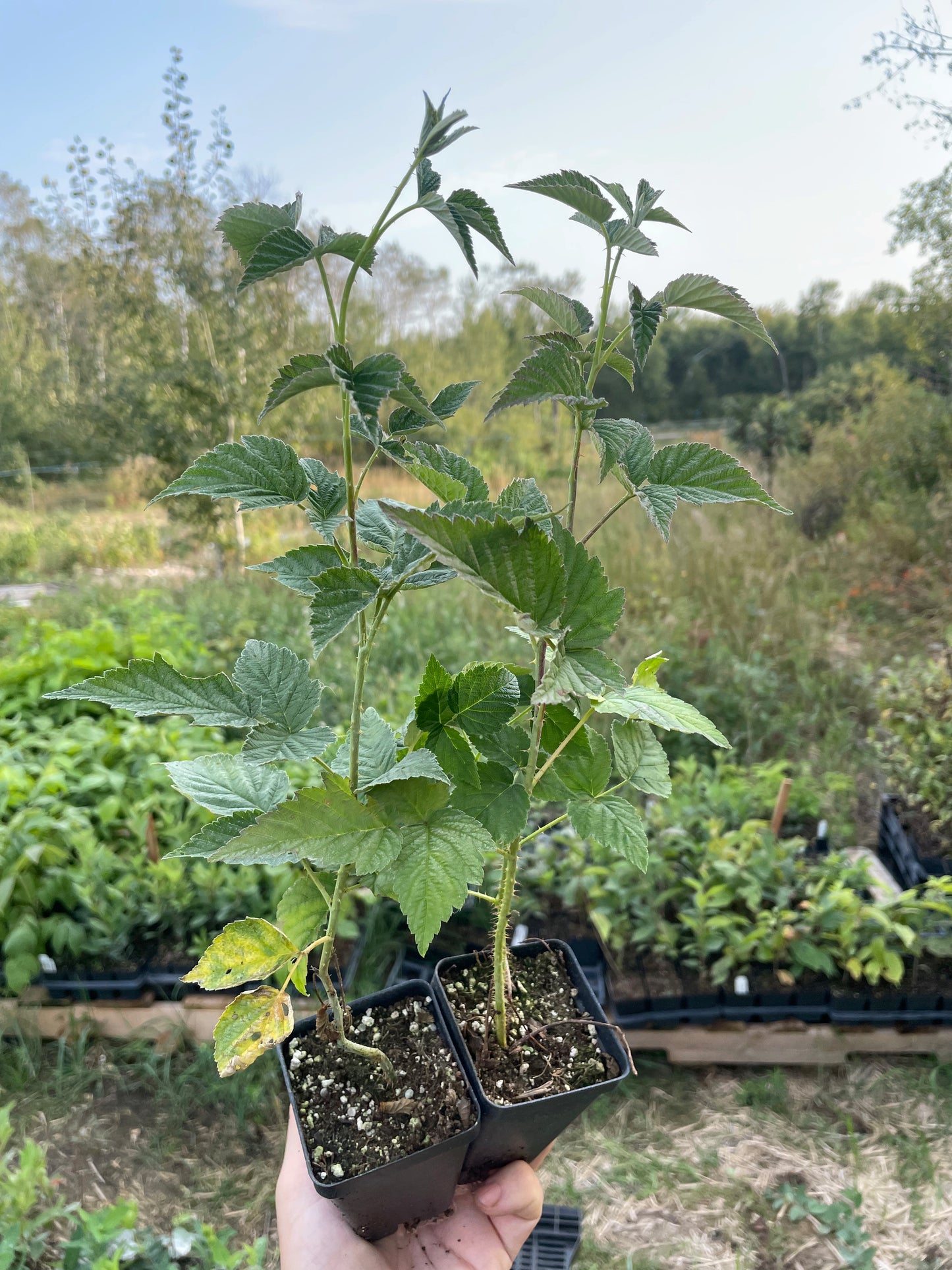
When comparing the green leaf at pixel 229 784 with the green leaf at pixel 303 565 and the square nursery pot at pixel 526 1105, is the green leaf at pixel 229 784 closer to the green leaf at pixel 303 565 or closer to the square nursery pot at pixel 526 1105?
the green leaf at pixel 303 565

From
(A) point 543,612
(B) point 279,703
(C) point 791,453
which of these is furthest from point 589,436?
(C) point 791,453

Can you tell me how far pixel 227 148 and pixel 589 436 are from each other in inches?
256

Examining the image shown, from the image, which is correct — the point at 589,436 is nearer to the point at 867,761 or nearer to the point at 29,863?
the point at 29,863

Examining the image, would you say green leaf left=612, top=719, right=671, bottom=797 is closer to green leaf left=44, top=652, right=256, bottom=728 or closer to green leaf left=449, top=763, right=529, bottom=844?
green leaf left=449, top=763, right=529, bottom=844

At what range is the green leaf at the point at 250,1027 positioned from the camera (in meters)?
0.64

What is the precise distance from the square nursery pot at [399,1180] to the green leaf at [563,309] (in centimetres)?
72

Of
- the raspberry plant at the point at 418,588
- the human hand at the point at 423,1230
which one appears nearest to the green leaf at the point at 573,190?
the raspberry plant at the point at 418,588

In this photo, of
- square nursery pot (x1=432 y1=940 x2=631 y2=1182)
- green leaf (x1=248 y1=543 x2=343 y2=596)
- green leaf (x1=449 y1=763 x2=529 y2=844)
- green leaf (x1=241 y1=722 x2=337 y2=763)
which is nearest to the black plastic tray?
square nursery pot (x1=432 y1=940 x2=631 y2=1182)

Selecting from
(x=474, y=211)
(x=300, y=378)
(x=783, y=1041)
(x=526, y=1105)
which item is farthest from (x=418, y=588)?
(x=783, y=1041)

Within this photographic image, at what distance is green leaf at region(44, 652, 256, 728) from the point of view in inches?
23.7

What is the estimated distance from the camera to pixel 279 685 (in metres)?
0.65

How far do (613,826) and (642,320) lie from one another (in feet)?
1.43

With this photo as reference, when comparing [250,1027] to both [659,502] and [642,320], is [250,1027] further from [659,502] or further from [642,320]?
[642,320]

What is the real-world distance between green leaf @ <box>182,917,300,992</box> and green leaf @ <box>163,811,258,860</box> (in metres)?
0.07
